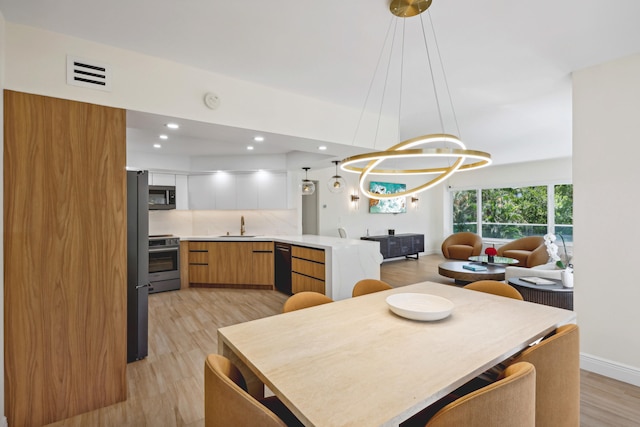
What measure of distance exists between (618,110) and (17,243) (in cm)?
442

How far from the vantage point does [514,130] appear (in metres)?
4.62

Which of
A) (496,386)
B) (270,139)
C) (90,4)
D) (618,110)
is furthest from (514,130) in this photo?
(90,4)

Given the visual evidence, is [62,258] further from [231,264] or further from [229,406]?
[231,264]

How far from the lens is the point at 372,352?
4.35 ft

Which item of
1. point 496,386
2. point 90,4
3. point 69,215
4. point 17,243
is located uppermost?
point 90,4

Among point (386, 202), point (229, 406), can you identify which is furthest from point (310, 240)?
point (386, 202)

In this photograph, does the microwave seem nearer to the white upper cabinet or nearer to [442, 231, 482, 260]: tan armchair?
the white upper cabinet

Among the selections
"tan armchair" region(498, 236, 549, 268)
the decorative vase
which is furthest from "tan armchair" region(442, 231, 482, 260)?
the decorative vase

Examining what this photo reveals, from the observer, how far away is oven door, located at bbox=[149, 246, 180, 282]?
16.7 ft

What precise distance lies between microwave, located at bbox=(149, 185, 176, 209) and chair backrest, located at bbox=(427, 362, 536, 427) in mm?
5582

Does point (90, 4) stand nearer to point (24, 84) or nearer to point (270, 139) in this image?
point (24, 84)

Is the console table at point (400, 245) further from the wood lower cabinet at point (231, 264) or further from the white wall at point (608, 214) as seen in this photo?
the white wall at point (608, 214)

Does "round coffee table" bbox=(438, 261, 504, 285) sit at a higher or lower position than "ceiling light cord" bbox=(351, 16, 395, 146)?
lower

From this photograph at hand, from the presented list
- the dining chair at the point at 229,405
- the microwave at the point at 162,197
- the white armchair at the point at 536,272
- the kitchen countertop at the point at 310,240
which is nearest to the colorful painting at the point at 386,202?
the kitchen countertop at the point at 310,240
